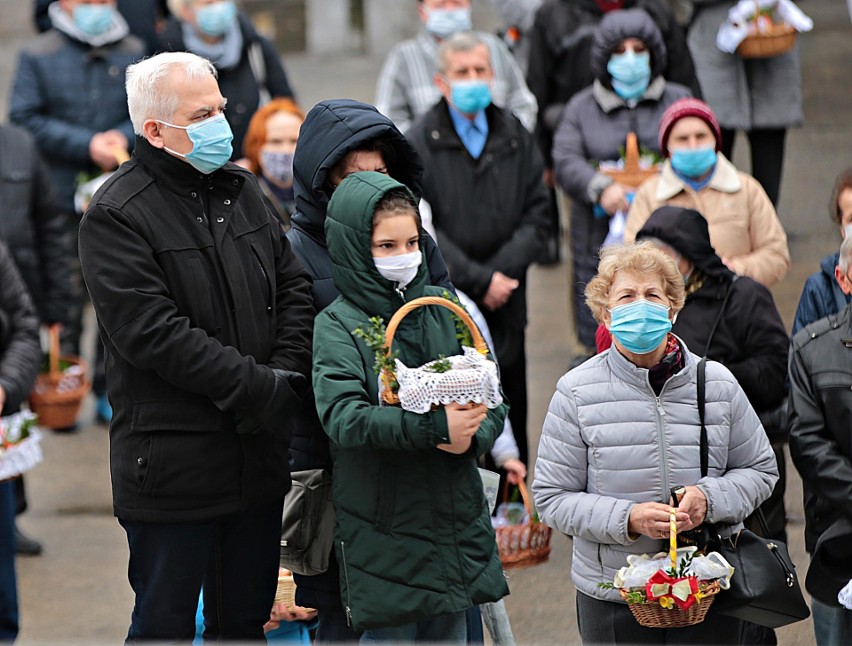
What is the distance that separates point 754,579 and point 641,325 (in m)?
0.81

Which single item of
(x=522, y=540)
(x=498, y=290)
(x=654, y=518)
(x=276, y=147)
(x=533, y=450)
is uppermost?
(x=276, y=147)

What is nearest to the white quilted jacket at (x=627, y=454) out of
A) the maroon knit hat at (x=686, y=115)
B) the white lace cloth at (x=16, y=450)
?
the maroon knit hat at (x=686, y=115)

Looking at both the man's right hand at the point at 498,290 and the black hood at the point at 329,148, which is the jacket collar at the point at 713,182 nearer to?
the man's right hand at the point at 498,290

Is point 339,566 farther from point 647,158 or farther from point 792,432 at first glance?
point 647,158

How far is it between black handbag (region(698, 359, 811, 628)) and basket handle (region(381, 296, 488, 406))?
2.28 ft

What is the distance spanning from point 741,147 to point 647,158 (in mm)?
5301

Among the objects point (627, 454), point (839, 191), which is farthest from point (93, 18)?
point (627, 454)

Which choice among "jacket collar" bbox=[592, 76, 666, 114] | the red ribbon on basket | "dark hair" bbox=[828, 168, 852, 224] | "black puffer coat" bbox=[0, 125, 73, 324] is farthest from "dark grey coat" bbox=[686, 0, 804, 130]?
→ the red ribbon on basket

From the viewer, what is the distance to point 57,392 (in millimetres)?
8125

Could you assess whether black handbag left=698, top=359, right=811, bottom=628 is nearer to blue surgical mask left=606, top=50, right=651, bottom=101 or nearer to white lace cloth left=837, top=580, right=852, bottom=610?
white lace cloth left=837, top=580, right=852, bottom=610

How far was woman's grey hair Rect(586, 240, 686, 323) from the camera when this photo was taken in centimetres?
453

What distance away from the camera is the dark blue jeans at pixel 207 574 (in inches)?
176

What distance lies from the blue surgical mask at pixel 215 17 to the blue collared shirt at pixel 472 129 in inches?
75.8

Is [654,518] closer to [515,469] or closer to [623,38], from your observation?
[515,469]
